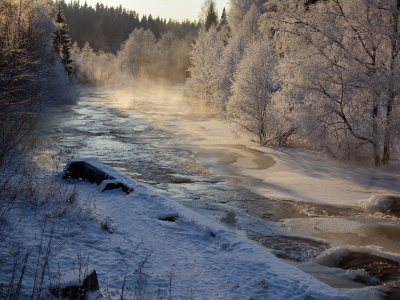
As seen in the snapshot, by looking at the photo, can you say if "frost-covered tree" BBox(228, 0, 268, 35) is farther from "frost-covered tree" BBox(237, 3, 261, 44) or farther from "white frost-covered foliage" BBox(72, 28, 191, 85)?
"white frost-covered foliage" BBox(72, 28, 191, 85)

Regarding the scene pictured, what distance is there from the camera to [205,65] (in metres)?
35.0

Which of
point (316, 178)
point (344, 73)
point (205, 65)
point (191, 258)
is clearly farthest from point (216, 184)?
point (205, 65)

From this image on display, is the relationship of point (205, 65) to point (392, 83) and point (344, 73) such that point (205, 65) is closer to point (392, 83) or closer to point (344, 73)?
point (344, 73)

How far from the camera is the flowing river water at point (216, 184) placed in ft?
22.8

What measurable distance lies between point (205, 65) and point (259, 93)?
55.5 ft

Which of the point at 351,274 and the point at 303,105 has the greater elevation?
the point at 303,105

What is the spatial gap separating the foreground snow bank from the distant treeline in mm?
110692

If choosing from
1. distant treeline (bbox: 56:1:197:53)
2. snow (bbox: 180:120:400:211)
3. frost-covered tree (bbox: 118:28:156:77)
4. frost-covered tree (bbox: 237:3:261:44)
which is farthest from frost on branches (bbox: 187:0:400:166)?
distant treeline (bbox: 56:1:197:53)

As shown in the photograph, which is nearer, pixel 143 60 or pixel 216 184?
pixel 216 184

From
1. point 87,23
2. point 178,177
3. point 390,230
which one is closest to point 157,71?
point 87,23

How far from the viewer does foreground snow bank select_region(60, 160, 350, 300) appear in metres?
4.54

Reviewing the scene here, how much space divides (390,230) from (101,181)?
7.15 metres

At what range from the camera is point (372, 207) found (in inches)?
383

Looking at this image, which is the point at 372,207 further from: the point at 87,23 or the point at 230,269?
the point at 87,23
